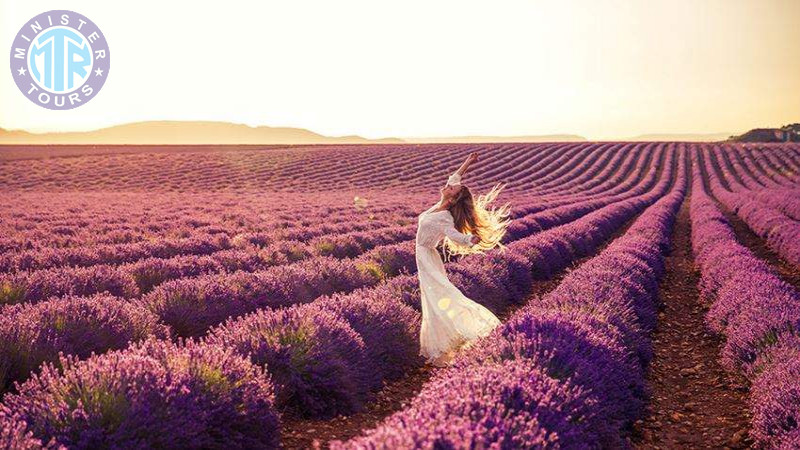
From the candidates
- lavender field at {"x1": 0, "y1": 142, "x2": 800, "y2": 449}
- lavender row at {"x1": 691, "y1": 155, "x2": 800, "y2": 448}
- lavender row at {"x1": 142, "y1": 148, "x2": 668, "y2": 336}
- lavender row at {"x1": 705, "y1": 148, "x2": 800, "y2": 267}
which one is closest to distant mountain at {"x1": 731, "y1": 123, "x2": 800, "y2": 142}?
lavender row at {"x1": 705, "y1": 148, "x2": 800, "y2": 267}

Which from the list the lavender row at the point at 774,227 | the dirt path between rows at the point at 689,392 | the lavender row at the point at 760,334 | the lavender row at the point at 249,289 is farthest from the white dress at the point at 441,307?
the lavender row at the point at 774,227

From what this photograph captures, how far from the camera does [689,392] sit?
564 centimetres

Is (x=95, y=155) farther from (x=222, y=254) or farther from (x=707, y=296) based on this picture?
Result: (x=707, y=296)

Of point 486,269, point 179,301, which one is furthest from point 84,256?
point 486,269

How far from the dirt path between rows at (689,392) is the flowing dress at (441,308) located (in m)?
1.63

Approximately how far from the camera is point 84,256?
1004cm

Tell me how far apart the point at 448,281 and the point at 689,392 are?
247cm

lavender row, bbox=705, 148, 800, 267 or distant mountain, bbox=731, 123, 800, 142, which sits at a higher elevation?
distant mountain, bbox=731, 123, 800, 142

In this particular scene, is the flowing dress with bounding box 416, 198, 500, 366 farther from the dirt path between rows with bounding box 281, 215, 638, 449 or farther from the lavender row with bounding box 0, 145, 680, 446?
the lavender row with bounding box 0, 145, 680, 446

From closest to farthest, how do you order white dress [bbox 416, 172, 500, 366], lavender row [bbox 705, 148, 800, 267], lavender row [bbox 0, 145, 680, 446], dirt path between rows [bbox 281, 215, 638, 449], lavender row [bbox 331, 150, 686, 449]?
lavender row [bbox 331, 150, 686, 449] < lavender row [bbox 0, 145, 680, 446] < dirt path between rows [bbox 281, 215, 638, 449] < white dress [bbox 416, 172, 500, 366] < lavender row [bbox 705, 148, 800, 267]

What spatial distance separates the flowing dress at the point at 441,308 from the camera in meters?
5.74

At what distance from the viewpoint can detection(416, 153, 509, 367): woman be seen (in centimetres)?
579

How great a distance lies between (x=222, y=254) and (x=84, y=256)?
227cm

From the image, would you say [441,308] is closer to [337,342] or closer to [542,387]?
[337,342]
